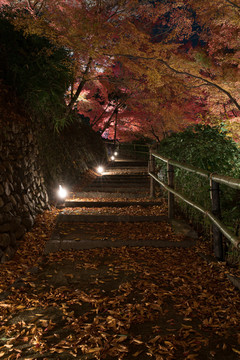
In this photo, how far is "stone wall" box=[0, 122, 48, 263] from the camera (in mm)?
3888

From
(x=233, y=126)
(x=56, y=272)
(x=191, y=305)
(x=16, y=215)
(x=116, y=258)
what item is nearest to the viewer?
(x=191, y=305)

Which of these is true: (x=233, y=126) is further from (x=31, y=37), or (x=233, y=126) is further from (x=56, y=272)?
(x=56, y=272)

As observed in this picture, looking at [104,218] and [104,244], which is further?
[104,218]

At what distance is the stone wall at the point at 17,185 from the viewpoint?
12.8 ft

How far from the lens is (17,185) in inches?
183

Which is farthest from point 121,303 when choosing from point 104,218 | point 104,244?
point 104,218

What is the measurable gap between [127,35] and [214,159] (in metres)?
5.08

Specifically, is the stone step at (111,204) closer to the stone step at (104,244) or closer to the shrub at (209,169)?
the shrub at (209,169)

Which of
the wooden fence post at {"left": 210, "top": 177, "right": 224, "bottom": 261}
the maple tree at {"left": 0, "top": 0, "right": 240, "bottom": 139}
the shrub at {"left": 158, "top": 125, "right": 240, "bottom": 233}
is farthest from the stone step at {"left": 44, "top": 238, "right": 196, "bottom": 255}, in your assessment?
the maple tree at {"left": 0, "top": 0, "right": 240, "bottom": 139}

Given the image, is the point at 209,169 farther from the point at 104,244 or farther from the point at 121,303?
the point at 121,303

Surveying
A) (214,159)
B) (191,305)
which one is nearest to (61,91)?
(214,159)

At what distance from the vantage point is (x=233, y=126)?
698 centimetres

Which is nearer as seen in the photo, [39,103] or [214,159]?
[214,159]

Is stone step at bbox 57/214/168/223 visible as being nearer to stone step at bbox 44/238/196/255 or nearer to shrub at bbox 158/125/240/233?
shrub at bbox 158/125/240/233
